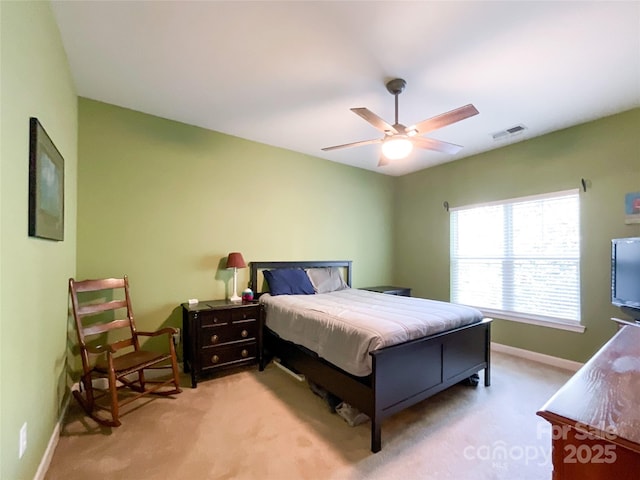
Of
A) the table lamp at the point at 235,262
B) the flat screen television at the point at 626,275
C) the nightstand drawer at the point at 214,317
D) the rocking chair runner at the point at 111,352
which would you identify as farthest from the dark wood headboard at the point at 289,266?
the flat screen television at the point at 626,275

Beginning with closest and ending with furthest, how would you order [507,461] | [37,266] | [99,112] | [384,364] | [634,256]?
[37,266]
[507,461]
[384,364]
[634,256]
[99,112]

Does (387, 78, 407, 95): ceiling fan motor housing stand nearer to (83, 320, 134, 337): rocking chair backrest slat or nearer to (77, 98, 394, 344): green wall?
(77, 98, 394, 344): green wall

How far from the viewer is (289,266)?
3955 millimetres

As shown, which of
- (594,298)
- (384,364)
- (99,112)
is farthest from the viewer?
(594,298)

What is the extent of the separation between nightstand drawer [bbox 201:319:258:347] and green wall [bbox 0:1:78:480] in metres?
1.08

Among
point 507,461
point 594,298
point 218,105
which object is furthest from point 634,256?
point 218,105

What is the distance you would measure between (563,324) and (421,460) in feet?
8.58

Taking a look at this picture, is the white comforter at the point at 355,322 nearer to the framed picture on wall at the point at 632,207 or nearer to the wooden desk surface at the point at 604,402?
the wooden desk surface at the point at 604,402

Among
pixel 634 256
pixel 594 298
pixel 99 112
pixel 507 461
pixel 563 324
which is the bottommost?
pixel 507 461

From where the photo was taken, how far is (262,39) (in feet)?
6.44

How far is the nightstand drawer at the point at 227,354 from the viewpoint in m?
2.82

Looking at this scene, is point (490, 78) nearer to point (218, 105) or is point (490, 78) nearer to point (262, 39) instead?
point (262, 39)

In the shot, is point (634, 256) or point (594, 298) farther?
point (594, 298)

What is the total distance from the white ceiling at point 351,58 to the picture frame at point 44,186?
0.85 m
